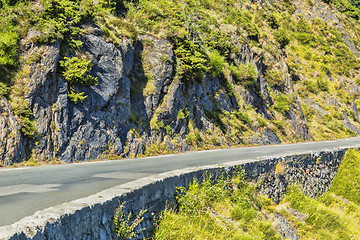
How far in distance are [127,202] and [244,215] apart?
158 inches

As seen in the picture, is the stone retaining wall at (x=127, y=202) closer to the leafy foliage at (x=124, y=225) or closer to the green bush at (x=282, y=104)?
the leafy foliage at (x=124, y=225)

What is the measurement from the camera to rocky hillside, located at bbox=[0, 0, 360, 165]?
1357cm

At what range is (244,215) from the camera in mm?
8664

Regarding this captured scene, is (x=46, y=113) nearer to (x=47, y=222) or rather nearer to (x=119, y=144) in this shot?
(x=119, y=144)

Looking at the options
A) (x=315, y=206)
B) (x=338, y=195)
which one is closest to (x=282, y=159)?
(x=315, y=206)

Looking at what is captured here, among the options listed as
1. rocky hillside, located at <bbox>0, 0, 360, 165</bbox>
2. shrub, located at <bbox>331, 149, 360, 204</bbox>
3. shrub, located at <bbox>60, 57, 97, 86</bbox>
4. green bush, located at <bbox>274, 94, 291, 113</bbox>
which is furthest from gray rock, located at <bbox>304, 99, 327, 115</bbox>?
shrub, located at <bbox>60, 57, 97, 86</bbox>

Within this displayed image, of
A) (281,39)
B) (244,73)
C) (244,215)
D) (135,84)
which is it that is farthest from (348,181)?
(281,39)

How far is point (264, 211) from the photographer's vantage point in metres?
10.3

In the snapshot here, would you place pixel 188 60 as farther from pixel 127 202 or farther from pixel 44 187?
pixel 127 202

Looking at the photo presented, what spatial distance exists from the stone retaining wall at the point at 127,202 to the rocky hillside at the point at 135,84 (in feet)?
22.1

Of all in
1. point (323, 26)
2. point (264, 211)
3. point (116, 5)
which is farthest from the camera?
point (323, 26)

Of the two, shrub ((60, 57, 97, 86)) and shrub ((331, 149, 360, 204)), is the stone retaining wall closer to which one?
shrub ((331, 149, 360, 204))

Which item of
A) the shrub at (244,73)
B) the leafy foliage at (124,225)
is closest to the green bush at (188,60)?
the shrub at (244,73)

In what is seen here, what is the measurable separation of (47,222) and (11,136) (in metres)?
9.07
